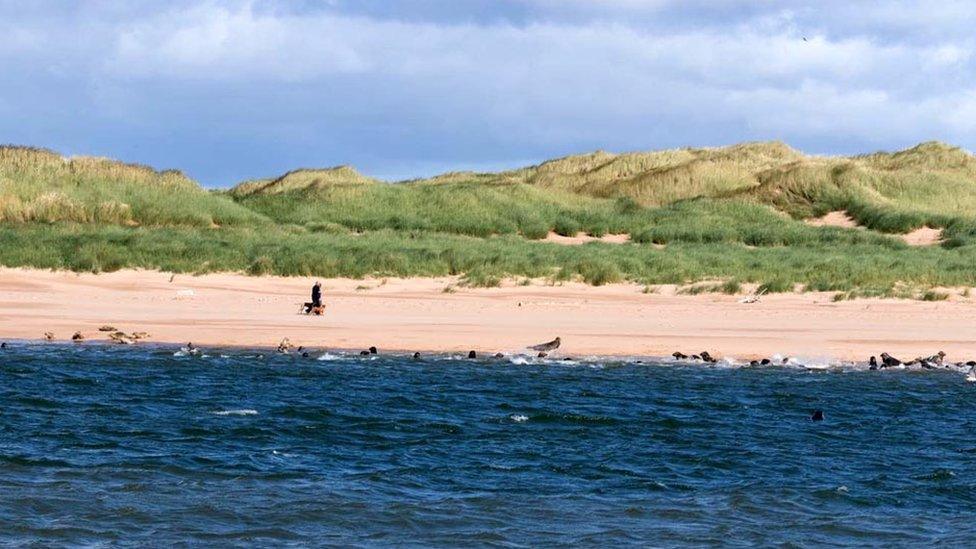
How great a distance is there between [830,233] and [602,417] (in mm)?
31088

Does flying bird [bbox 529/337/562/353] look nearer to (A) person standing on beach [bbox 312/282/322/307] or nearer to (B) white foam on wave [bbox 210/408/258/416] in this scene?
(A) person standing on beach [bbox 312/282/322/307]

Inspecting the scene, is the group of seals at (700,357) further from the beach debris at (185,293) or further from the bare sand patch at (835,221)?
the bare sand patch at (835,221)

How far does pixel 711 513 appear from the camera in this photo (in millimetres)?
12133

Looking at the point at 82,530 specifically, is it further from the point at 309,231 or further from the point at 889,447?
the point at 309,231

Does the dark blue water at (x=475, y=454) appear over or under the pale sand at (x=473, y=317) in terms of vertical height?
under

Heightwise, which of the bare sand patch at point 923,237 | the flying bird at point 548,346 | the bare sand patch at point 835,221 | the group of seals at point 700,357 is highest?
the bare sand patch at point 835,221

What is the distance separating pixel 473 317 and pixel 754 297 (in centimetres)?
655

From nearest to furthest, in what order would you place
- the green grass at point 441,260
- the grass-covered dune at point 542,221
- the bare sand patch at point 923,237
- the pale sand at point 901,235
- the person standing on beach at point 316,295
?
the person standing on beach at point 316,295
the green grass at point 441,260
the grass-covered dune at point 542,221
the bare sand patch at point 923,237
the pale sand at point 901,235

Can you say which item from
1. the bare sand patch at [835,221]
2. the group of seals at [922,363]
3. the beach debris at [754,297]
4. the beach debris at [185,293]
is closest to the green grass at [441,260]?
the beach debris at [754,297]

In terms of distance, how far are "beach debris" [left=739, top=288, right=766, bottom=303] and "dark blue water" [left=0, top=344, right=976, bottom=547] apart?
8.28 m

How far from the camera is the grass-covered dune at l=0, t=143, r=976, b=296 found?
1325 inches

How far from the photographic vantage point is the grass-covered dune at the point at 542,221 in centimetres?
3366

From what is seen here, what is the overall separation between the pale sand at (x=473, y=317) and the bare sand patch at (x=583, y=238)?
42.5 ft

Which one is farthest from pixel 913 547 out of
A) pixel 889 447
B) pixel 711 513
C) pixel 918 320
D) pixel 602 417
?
pixel 918 320
